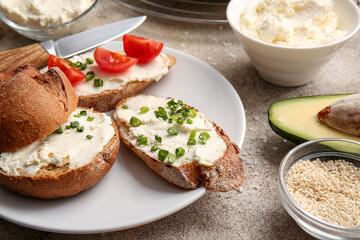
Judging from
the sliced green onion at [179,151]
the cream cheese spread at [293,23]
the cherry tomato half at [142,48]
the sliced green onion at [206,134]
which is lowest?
the sliced green onion at [179,151]

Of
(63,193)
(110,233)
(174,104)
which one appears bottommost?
(110,233)

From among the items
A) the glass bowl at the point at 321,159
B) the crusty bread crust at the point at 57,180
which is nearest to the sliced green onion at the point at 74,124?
the crusty bread crust at the point at 57,180

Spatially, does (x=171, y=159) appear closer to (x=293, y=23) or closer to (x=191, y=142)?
(x=191, y=142)

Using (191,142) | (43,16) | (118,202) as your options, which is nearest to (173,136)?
(191,142)

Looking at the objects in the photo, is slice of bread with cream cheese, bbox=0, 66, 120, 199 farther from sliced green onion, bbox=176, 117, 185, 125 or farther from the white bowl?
the white bowl

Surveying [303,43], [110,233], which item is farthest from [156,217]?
[303,43]

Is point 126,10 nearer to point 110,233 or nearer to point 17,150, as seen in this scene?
point 17,150

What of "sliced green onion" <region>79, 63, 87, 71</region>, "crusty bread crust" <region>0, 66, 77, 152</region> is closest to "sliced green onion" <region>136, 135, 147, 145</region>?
"crusty bread crust" <region>0, 66, 77, 152</region>

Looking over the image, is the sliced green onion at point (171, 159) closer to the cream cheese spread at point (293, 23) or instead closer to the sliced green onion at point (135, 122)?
the sliced green onion at point (135, 122)
